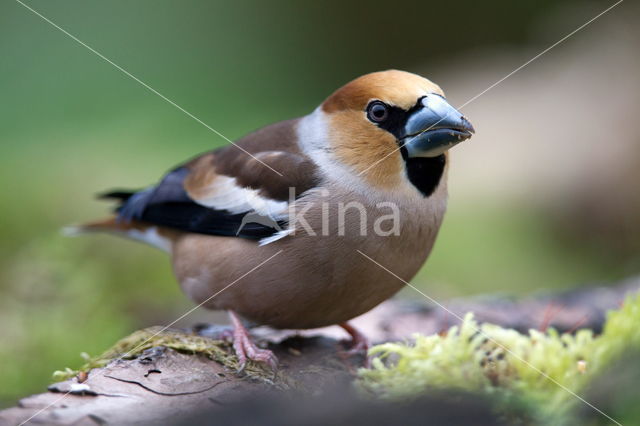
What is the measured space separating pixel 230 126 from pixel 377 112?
7.28 metres

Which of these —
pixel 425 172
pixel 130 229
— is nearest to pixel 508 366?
pixel 425 172

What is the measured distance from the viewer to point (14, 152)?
9.65m

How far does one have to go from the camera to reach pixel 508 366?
3152 millimetres

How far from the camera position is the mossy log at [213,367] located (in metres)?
2.68

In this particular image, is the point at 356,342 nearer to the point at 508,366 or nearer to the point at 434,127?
the point at 508,366

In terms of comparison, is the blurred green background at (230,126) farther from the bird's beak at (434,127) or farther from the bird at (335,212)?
the bird's beak at (434,127)

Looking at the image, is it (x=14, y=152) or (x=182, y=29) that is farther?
(x=182, y=29)

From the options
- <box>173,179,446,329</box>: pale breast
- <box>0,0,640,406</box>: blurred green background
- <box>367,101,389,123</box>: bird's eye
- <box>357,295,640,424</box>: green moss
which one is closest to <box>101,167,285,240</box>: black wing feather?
<box>173,179,446,329</box>: pale breast

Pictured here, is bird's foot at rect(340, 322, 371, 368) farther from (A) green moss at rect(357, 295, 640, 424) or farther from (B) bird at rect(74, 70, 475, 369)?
(A) green moss at rect(357, 295, 640, 424)

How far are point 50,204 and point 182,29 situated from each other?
4942mm

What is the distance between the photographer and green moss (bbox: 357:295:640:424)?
8.92 feet

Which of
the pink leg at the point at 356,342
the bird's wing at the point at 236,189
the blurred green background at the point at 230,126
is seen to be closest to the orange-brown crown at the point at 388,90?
the bird's wing at the point at 236,189

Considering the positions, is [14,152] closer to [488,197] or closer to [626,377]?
[488,197]

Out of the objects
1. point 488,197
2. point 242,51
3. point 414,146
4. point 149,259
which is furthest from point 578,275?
point 242,51
